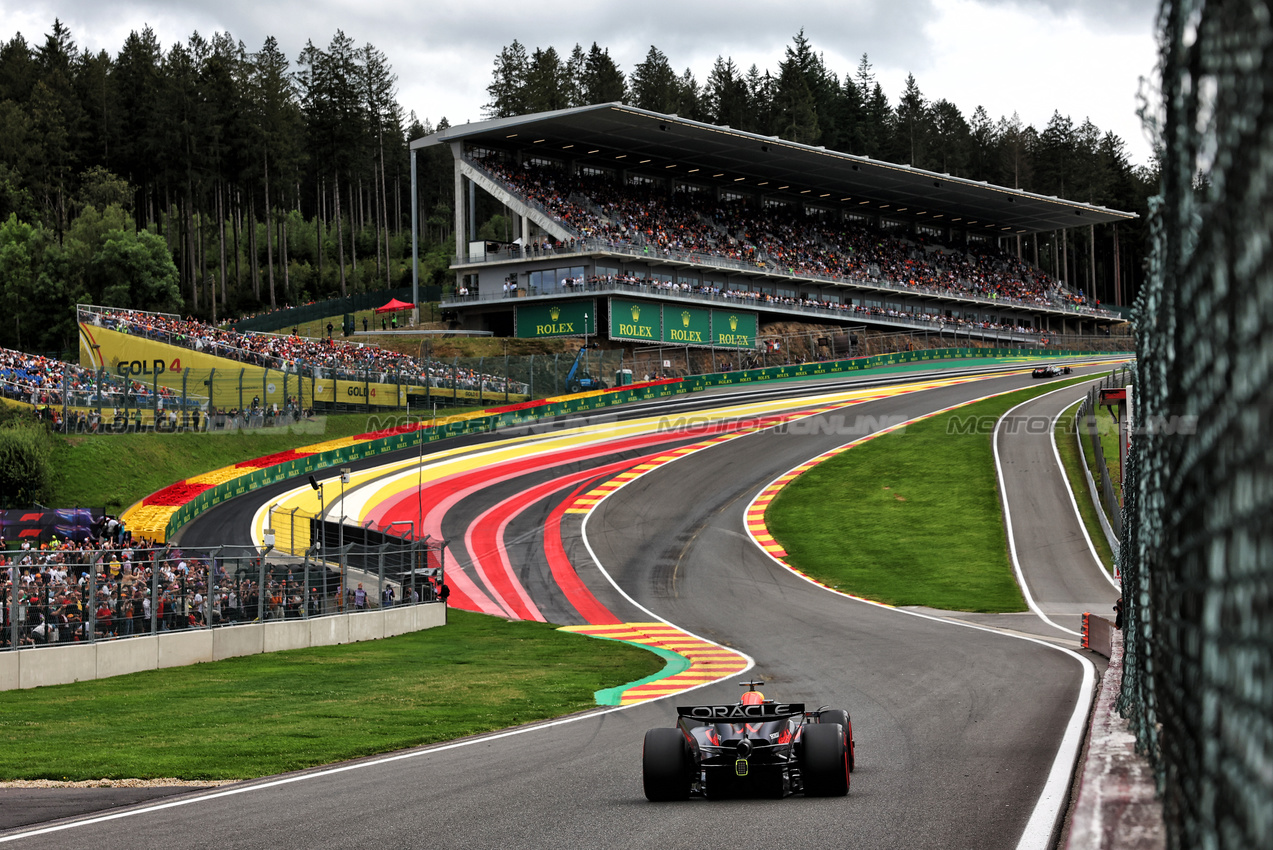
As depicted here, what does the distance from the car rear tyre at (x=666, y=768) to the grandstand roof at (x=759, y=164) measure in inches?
2419

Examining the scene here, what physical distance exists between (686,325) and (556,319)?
890cm

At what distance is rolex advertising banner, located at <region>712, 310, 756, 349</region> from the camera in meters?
78.5

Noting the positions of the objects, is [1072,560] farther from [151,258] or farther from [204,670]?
[151,258]

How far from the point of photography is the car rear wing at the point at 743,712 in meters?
10.7

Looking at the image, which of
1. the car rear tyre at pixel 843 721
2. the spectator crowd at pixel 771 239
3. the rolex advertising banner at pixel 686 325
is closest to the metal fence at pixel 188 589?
the car rear tyre at pixel 843 721

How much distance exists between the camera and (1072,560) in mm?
35562

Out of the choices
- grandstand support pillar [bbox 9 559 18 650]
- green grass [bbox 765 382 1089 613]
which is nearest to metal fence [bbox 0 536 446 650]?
grandstand support pillar [bbox 9 559 18 650]

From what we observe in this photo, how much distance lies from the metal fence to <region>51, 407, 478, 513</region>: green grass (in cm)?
1384

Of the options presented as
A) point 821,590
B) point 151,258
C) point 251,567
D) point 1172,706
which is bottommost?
point 821,590

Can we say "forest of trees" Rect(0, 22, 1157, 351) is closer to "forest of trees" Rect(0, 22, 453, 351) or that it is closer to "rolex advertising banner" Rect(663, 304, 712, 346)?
"forest of trees" Rect(0, 22, 453, 351)

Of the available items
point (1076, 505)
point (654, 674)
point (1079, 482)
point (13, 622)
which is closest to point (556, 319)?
point (1079, 482)

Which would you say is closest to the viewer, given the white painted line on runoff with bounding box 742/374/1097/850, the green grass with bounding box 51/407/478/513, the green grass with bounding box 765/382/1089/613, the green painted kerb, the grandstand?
the white painted line on runoff with bounding box 742/374/1097/850

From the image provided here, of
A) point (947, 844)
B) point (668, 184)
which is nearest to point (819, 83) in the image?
point (668, 184)

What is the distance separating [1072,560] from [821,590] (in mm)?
8415
